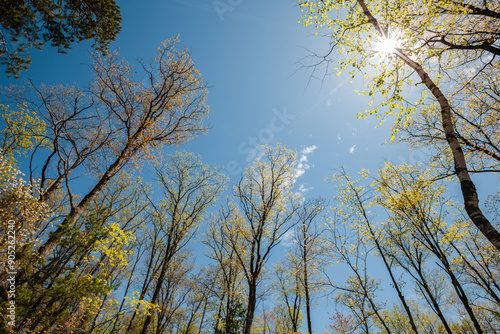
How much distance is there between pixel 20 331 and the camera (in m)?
3.24

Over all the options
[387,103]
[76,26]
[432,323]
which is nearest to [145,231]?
[76,26]

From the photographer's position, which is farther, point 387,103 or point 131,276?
point 131,276

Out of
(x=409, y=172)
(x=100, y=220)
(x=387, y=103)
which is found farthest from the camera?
(x=409, y=172)

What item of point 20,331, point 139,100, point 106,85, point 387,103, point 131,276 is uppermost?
point 139,100

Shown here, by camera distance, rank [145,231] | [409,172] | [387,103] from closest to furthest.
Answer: [387,103], [409,172], [145,231]

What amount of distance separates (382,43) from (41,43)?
11043 millimetres

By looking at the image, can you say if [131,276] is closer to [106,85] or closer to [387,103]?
[106,85]

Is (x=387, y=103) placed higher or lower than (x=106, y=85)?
lower

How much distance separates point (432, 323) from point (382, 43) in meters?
31.7

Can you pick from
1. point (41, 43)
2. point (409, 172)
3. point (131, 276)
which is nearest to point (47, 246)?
point (41, 43)

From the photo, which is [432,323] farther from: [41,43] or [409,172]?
[41,43]

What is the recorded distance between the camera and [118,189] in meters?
13.2

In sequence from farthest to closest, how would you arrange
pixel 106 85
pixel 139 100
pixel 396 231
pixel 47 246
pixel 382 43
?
pixel 396 231 < pixel 139 100 < pixel 106 85 < pixel 382 43 < pixel 47 246

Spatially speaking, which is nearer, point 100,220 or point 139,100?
point 100,220
